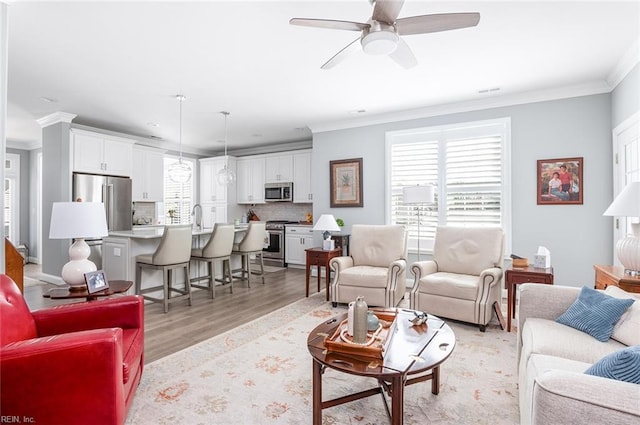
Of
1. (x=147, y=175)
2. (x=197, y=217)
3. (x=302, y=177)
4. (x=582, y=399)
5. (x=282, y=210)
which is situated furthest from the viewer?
(x=282, y=210)

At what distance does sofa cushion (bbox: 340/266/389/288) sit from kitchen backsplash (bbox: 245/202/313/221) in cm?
356

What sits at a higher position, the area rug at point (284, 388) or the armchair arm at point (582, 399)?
the armchair arm at point (582, 399)

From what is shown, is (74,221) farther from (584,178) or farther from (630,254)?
(584,178)

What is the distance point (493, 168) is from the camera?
4500 mm

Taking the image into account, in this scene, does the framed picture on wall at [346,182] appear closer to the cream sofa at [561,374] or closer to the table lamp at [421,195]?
the table lamp at [421,195]

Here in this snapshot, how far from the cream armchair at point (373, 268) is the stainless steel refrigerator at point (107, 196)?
3.67 meters

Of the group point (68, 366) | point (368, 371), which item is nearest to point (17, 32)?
point (68, 366)

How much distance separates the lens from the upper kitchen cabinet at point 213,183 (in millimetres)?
7750

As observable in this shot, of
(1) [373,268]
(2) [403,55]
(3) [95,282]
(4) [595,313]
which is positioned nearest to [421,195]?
(1) [373,268]

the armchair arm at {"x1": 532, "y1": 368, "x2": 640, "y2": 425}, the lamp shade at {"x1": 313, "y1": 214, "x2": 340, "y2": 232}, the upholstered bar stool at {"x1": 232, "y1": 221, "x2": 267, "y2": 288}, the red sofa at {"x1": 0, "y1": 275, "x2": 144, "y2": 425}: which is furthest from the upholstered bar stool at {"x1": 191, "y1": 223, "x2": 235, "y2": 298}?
the armchair arm at {"x1": 532, "y1": 368, "x2": 640, "y2": 425}

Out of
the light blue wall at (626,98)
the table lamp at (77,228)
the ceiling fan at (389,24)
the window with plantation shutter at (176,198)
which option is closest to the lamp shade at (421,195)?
the light blue wall at (626,98)

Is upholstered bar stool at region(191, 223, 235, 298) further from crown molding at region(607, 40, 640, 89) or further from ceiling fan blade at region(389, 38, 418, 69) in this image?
crown molding at region(607, 40, 640, 89)

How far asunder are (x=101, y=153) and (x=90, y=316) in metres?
4.48

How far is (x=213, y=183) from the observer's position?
7926mm
